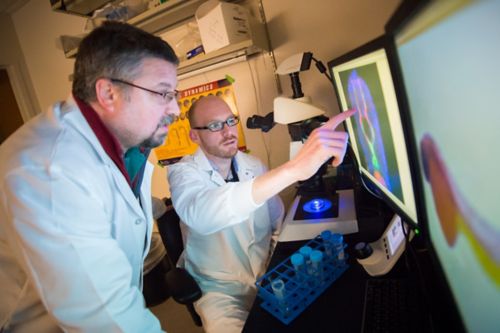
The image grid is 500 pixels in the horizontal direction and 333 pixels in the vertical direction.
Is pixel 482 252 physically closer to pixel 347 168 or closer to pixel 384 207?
pixel 384 207

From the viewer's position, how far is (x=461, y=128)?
10.9 inches

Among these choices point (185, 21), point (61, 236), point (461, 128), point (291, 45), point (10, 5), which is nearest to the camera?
point (461, 128)

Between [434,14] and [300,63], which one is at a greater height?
[300,63]

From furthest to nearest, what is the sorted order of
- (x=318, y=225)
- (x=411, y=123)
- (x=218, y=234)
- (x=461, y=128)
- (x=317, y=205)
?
(x=218, y=234) → (x=317, y=205) → (x=318, y=225) → (x=411, y=123) → (x=461, y=128)

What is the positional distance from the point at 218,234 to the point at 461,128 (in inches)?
44.0

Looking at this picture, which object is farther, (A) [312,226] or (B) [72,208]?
(A) [312,226]

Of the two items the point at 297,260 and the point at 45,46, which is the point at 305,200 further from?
the point at 45,46

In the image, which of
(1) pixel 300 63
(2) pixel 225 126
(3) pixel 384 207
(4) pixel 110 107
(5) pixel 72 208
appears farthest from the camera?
(2) pixel 225 126

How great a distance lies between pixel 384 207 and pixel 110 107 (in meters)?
0.96

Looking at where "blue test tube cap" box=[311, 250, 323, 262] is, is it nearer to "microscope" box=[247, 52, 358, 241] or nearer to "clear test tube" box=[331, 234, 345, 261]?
"clear test tube" box=[331, 234, 345, 261]

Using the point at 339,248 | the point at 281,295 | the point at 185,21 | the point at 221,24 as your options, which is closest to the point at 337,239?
the point at 339,248

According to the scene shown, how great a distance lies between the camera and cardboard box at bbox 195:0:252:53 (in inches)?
47.0

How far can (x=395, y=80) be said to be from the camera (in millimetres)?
413

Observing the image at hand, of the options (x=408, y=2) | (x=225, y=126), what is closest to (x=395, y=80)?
(x=408, y=2)
